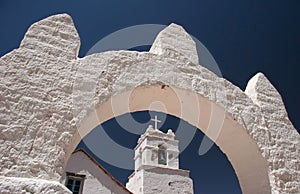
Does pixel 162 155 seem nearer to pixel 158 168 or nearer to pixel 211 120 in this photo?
pixel 158 168

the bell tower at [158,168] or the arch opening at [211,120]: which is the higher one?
the bell tower at [158,168]

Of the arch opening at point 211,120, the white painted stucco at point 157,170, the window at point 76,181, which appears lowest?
the arch opening at point 211,120

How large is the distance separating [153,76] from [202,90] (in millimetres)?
541

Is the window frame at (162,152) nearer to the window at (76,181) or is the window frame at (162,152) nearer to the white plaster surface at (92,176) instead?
the white plaster surface at (92,176)

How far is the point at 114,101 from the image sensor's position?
2.67 m

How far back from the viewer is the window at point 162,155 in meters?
15.5

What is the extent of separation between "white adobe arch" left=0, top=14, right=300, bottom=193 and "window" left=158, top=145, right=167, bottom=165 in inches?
481

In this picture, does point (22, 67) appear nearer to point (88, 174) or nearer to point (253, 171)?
point (253, 171)

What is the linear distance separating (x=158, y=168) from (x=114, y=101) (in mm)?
12622

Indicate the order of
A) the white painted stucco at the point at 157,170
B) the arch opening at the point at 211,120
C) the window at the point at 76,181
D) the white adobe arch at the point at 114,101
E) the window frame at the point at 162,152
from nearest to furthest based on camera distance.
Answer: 1. the white adobe arch at the point at 114,101
2. the arch opening at the point at 211,120
3. the window at the point at 76,181
4. the white painted stucco at the point at 157,170
5. the window frame at the point at 162,152

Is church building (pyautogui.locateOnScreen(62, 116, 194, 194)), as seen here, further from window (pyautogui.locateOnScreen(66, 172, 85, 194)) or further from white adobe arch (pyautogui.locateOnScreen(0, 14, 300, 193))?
white adobe arch (pyautogui.locateOnScreen(0, 14, 300, 193))

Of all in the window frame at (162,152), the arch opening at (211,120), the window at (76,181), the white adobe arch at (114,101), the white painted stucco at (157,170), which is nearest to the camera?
the white adobe arch at (114,101)

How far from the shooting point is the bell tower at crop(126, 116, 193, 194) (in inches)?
569

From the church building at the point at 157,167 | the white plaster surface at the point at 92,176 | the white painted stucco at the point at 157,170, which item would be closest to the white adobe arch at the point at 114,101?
the white plaster surface at the point at 92,176
